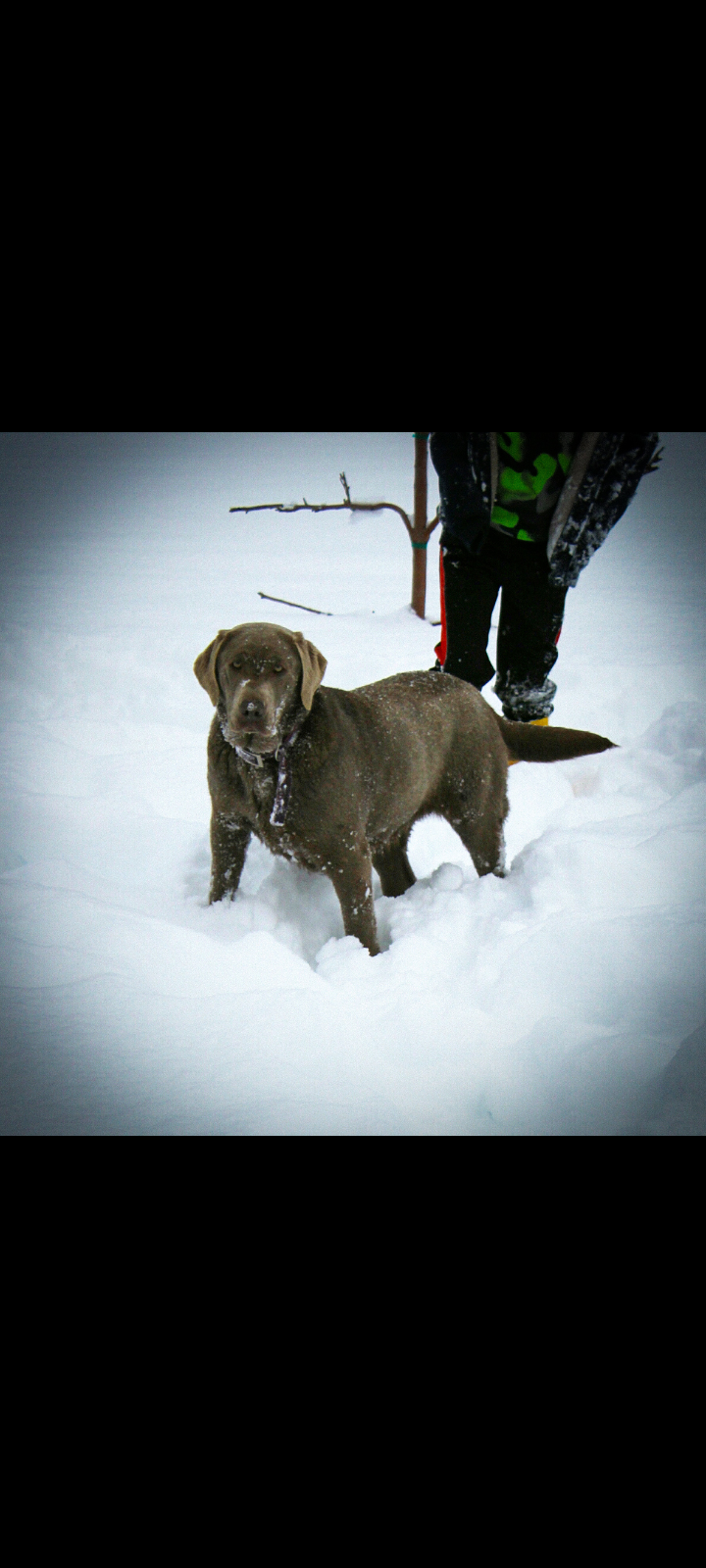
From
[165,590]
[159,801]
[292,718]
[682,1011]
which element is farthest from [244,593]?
[682,1011]

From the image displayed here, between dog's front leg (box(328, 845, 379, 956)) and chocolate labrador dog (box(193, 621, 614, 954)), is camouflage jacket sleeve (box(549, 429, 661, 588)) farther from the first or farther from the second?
dog's front leg (box(328, 845, 379, 956))

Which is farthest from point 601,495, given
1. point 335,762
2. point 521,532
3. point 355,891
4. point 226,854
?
point 226,854

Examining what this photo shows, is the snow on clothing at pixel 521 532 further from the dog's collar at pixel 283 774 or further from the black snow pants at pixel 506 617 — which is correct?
the dog's collar at pixel 283 774

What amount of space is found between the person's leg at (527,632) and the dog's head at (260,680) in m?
1.11

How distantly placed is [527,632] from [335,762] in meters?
1.30

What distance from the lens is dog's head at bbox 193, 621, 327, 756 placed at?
1874 millimetres

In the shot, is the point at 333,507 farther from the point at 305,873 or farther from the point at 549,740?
the point at 305,873

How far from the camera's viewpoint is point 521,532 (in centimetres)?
269

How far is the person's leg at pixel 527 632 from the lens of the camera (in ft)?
9.26

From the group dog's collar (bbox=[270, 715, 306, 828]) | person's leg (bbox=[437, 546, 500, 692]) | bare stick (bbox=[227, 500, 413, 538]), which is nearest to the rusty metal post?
bare stick (bbox=[227, 500, 413, 538])

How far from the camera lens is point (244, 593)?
11.8ft

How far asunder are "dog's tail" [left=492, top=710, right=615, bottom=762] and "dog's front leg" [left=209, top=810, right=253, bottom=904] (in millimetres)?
1030

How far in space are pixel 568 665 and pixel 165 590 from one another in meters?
1.96

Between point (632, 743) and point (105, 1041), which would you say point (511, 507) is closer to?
point (632, 743)
